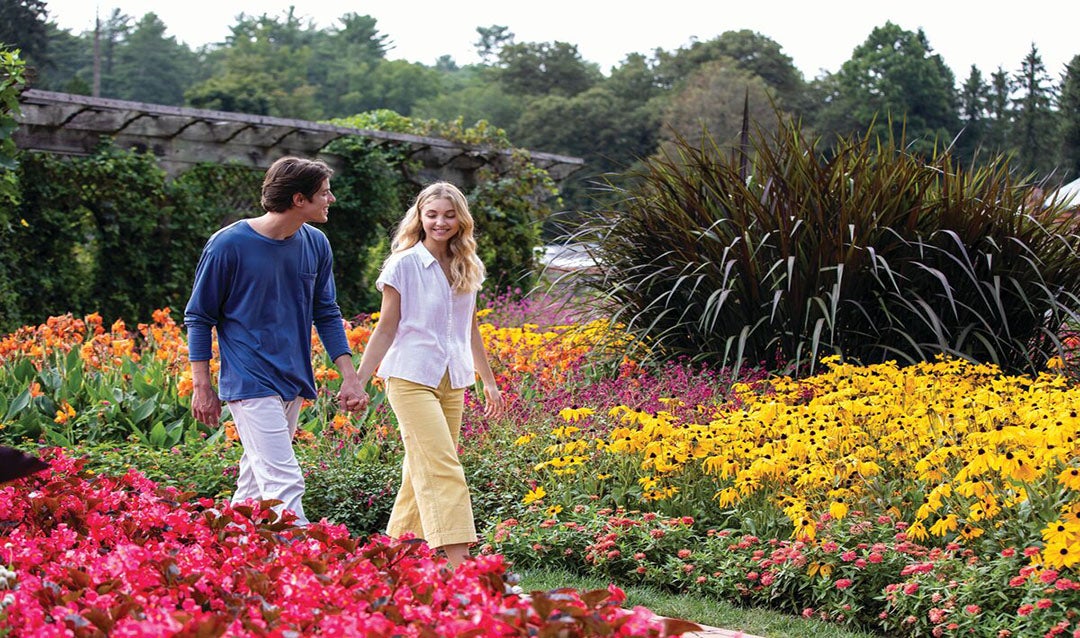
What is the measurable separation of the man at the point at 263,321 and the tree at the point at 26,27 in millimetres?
34219

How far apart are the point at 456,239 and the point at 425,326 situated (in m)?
0.37

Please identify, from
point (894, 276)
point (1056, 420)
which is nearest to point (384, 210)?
point (894, 276)

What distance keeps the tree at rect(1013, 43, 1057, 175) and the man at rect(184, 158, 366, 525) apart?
1541 inches

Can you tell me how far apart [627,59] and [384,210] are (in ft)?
170

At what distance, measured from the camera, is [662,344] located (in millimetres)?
6996

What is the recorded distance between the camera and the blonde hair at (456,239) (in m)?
4.23

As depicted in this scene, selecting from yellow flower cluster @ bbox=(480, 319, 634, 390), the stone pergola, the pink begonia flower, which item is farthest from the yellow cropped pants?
the stone pergola

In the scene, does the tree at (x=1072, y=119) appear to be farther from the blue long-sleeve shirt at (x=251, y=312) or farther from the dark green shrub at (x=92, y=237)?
the blue long-sleeve shirt at (x=251, y=312)

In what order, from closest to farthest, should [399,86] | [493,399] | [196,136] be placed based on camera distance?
[493,399] < [196,136] < [399,86]

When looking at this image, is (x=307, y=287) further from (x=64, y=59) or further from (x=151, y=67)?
(x=151, y=67)

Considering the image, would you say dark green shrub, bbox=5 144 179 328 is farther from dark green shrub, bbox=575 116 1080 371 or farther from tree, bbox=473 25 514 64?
tree, bbox=473 25 514 64

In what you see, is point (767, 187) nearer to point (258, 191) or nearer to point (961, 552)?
point (961, 552)

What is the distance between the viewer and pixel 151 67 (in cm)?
5338

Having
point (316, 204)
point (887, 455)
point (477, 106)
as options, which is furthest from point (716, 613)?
point (477, 106)
